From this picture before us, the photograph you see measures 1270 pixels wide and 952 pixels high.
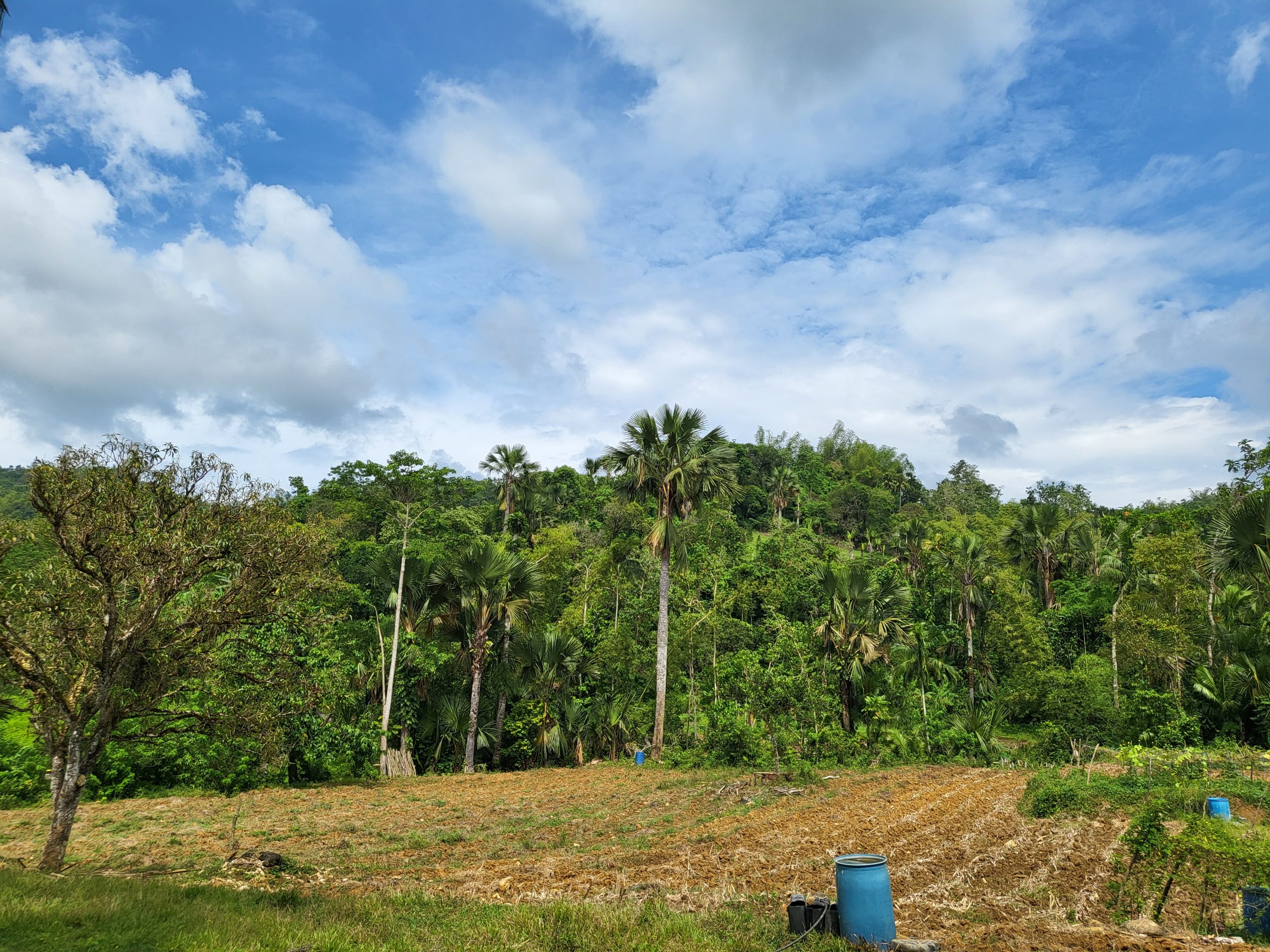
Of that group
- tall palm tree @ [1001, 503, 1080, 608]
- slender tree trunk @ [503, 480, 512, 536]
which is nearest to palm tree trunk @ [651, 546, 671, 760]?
slender tree trunk @ [503, 480, 512, 536]

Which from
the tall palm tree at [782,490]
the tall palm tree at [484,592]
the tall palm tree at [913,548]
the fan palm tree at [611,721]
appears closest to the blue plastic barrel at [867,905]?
the tall palm tree at [484,592]

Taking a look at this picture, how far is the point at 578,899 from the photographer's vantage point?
28.1ft

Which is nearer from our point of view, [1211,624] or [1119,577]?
[1211,624]

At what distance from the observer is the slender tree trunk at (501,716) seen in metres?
29.0

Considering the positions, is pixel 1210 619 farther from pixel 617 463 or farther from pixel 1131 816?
pixel 617 463

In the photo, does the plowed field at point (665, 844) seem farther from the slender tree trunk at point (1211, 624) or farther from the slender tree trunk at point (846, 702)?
the slender tree trunk at point (1211, 624)

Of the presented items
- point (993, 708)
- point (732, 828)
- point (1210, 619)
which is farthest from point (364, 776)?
point (1210, 619)

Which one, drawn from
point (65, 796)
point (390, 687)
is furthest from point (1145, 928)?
point (390, 687)

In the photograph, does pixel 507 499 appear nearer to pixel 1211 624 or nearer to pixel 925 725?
pixel 925 725

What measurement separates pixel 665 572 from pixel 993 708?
18.0m

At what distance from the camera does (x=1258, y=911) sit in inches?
282

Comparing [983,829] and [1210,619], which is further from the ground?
[1210,619]

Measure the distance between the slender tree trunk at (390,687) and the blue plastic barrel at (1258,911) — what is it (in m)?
23.4

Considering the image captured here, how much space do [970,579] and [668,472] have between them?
22.0m
